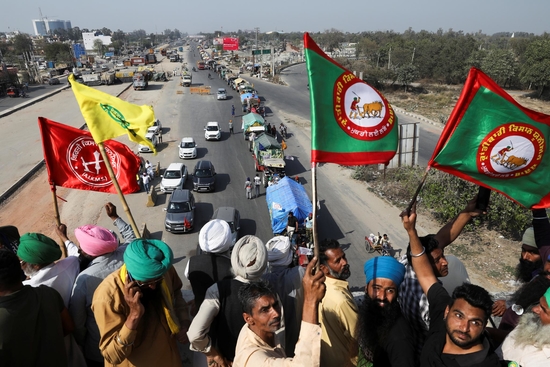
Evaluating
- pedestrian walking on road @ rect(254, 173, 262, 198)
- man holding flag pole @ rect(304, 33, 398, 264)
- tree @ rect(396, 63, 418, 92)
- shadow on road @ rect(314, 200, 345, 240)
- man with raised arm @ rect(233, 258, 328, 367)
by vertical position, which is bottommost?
shadow on road @ rect(314, 200, 345, 240)

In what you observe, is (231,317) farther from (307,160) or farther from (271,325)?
(307,160)

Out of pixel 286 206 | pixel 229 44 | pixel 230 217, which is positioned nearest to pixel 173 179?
pixel 230 217

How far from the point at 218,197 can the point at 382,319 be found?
592 inches

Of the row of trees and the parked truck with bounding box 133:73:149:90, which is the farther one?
the parked truck with bounding box 133:73:149:90

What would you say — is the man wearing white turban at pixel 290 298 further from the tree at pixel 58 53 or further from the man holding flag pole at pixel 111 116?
the tree at pixel 58 53

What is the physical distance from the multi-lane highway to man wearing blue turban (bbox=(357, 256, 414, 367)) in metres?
8.46

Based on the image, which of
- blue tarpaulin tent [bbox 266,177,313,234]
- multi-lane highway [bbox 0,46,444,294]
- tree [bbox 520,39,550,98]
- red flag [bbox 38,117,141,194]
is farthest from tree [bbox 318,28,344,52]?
red flag [bbox 38,117,141,194]

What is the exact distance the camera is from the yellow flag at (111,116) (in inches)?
167

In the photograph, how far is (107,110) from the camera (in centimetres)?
434

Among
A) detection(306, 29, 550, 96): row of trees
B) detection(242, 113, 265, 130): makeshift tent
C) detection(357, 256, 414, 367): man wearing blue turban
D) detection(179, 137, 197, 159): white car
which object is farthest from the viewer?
detection(306, 29, 550, 96): row of trees

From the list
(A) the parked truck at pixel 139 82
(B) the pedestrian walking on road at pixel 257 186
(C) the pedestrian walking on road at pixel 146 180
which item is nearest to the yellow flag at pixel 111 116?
(B) the pedestrian walking on road at pixel 257 186

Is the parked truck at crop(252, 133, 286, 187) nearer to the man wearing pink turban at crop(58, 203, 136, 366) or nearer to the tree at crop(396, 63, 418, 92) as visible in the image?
the man wearing pink turban at crop(58, 203, 136, 366)

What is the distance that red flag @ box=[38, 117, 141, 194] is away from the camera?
15.5 ft

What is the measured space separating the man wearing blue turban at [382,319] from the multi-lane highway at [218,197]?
27.8 feet
